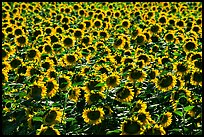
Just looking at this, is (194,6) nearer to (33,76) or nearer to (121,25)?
(121,25)

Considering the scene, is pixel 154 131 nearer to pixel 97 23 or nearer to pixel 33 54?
pixel 33 54

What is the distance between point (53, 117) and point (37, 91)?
1.68ft

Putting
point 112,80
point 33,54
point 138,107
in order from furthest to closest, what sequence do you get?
point 33,54 < point 112,80 < point 138,107

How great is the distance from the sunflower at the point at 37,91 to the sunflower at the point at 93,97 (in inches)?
17.3

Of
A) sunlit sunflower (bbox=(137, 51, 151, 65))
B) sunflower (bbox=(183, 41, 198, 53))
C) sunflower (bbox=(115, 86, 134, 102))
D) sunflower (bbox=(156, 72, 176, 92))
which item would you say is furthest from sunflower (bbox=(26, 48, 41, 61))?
sunflower (bbox=(183, 41, 198, 53))

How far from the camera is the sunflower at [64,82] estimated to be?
4996mm

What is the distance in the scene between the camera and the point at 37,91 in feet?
15.7

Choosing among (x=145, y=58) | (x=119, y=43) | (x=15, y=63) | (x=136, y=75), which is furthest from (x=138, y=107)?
(x=119, y=43)

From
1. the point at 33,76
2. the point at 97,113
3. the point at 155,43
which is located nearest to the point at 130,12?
the point at 155,43

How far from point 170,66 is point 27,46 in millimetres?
2304

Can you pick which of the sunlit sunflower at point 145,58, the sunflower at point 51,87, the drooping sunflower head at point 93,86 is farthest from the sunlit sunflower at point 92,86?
the sunlit sunflower at point 145,58

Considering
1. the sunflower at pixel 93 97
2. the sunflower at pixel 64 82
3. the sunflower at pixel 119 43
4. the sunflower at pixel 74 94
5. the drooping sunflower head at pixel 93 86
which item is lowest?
the sunflower at pixel 93 97

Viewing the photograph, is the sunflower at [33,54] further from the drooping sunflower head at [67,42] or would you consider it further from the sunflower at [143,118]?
the sunflower at [143,118]

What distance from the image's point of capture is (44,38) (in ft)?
22.5
